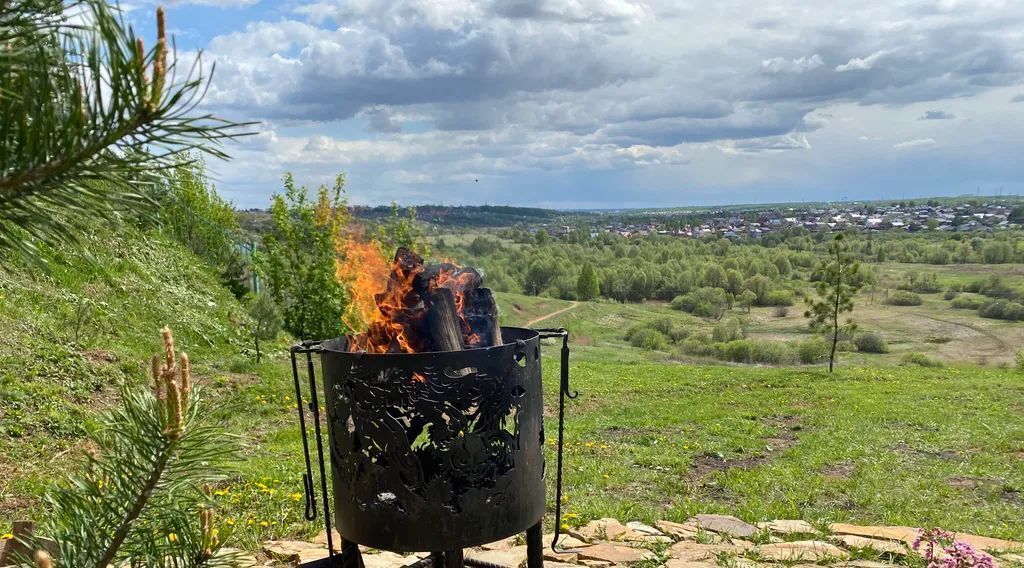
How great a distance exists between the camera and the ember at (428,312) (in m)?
3.48

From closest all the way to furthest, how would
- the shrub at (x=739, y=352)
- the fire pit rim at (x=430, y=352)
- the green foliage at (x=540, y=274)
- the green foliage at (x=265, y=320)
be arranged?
the fire pit rim at (x=430, y=352), the green foliage at (x=265, y=320), the shrub at (x=739, y=352), the green foliage at (x=540, y=274)

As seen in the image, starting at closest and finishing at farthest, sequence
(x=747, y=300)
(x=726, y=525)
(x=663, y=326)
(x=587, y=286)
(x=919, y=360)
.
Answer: (x=726, y=525)
(x=919, y=360)
(x=663, y=326)
(x=587, y=286)
(x=747, y=300)

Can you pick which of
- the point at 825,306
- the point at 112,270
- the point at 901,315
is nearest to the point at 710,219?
the point at 901,315

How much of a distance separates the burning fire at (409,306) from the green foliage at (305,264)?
39.6 feet

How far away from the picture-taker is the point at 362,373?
3.10 meters

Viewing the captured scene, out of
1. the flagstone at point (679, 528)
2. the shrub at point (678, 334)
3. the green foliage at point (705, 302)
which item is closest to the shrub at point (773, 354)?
the shrub at point (678, 334)

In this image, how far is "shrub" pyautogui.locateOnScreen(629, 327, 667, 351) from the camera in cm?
5241

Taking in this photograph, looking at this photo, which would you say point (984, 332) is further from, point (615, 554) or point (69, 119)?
point (69, 119)

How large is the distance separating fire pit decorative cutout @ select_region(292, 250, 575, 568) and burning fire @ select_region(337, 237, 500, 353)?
0.02 m

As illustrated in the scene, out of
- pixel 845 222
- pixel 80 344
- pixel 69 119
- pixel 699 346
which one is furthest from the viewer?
pixel 845 222

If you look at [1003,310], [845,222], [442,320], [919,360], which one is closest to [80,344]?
[442,320]

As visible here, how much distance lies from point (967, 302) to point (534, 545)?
258 ft

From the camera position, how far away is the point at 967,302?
70.3 metres

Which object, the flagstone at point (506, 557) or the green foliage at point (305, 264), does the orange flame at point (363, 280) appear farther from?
the green foliage at point (305, 264)
